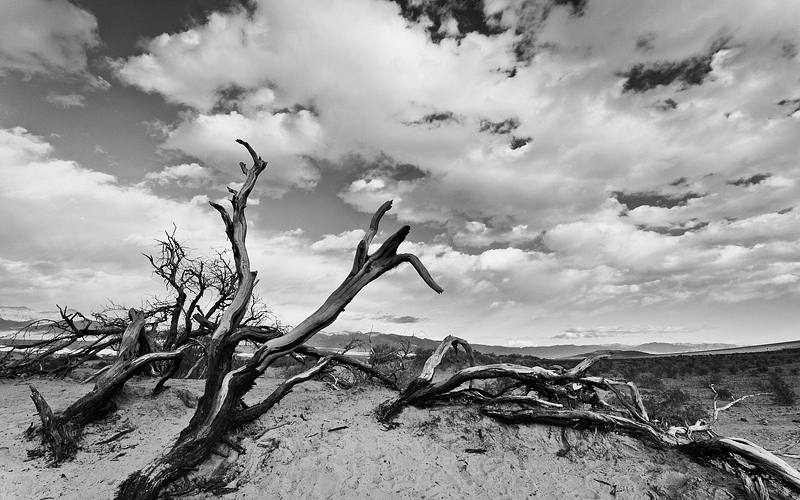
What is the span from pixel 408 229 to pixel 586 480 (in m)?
3.88

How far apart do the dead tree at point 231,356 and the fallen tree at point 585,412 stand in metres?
1.92

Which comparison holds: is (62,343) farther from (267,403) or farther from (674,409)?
(674,409)

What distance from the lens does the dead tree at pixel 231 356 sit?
5.06 meters

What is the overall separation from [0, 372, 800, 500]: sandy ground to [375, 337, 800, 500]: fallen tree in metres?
0.15

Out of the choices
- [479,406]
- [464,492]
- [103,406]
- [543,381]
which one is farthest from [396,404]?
[103,406]

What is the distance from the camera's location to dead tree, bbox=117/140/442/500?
506 cm

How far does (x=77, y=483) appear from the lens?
5320mm

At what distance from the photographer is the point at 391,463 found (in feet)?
17.5

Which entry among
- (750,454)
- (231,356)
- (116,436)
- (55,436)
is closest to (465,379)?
(750,454)

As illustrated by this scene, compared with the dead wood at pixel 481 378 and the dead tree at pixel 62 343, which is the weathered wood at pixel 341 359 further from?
the dead tree at pixel 62 343

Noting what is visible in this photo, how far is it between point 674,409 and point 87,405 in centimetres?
1316

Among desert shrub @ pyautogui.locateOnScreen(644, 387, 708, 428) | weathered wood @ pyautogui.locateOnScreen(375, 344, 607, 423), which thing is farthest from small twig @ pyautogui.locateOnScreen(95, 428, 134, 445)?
desert shrub @ pyautogui.locateOnScreen(644, 387, 708, 428)

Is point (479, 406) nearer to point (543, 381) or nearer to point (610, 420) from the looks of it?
point (543, 381)

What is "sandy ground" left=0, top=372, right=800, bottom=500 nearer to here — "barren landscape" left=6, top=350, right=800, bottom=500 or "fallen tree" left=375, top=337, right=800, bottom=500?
"barren landscape" left=6, top=350, right=800, bottom=500
